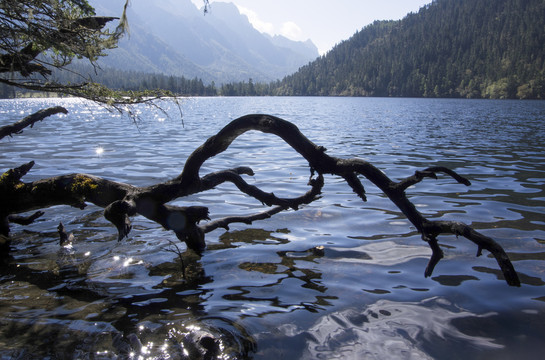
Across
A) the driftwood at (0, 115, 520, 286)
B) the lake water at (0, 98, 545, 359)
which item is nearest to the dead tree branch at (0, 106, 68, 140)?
the driftwood at (0, 115, 520, 286)

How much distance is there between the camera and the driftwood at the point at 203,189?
4754mm

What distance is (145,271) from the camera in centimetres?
637

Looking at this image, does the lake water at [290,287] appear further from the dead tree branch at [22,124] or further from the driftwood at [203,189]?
the dead tree branch at [22,124]

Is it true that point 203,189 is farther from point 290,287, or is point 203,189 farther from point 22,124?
point 22,124

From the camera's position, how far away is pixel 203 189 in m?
6.23

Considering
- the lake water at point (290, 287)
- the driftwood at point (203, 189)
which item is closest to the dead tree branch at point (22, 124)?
the driftwood at point (203, 189)

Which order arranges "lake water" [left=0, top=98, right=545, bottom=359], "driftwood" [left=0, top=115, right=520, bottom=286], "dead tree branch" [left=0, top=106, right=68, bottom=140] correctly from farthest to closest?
"dead tree branch" [left=0, top=106, right=68, bottom=140], "driftwood" [left=0, top=115, right=520, bottom=286], "lake water" [left=0, top=98, right=545, bottom=359]

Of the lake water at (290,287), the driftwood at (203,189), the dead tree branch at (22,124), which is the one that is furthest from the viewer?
the dead tree branch at (22,124)

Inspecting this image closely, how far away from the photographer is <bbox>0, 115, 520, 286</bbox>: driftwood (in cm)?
475

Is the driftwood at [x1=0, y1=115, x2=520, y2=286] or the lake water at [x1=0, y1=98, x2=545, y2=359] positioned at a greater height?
the driftwood at [x1=0, y1=115, x2=520, y2=286]

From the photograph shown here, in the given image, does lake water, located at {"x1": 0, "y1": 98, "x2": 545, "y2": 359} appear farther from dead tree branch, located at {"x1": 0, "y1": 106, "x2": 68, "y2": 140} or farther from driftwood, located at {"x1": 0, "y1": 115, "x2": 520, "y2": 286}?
dead tree branch, located at {"x1": 0, "y1": 106, "x2": 68, "y2": 140}

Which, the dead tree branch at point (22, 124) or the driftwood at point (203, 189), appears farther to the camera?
the dead tree branch at point (22, 124)

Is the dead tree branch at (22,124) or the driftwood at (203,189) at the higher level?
the dead tree branch at (22,124)

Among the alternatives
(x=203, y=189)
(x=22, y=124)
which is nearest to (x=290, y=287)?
(x=203, y=189)
